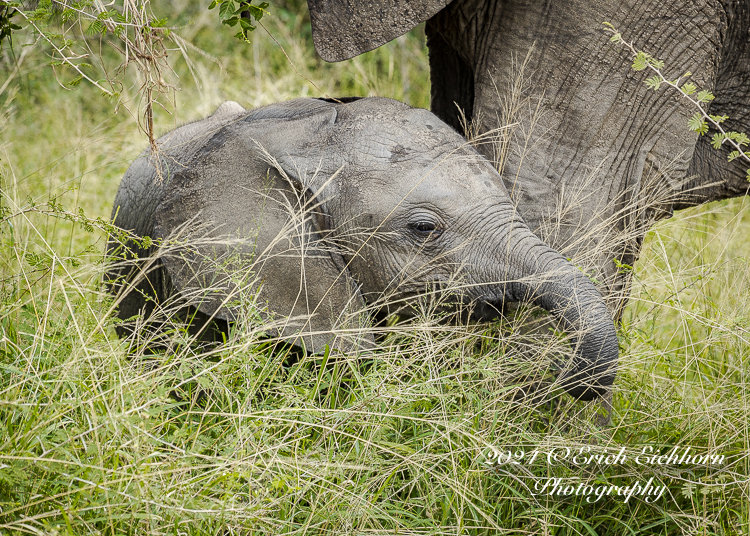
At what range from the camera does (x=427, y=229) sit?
3031 mm

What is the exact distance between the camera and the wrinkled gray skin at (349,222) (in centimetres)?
299

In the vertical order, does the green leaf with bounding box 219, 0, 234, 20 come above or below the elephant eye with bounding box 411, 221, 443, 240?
above

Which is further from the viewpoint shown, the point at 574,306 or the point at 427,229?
the point at 427,229

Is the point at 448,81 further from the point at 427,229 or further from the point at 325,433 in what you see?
the point at 325,433

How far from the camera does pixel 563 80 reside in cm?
334

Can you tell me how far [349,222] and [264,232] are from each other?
34 centimetres

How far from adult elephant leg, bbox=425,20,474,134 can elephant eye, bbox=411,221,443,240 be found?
50.7 inches

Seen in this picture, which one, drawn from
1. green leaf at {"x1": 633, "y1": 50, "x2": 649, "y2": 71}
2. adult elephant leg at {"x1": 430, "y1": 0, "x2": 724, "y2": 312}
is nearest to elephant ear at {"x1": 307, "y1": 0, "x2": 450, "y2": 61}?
adult elephant leg at {"x1": 430, "y1": 0, "x2": 724, "y2": 312}

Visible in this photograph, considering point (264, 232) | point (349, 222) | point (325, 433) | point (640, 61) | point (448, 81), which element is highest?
point (640, 61)

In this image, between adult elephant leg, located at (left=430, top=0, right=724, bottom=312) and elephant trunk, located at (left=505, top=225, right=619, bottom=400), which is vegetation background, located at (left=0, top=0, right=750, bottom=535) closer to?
elephant trunk, located at (left=505, top=225, right=619, bottom=400)

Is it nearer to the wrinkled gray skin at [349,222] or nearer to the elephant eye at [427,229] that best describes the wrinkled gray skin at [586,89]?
the wrinkled gray skin at [349,222]

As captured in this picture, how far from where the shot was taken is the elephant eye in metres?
3.01

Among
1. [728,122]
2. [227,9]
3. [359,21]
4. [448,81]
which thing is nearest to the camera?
[227,9]

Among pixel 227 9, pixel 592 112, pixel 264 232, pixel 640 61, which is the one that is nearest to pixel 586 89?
pixel 592 112
